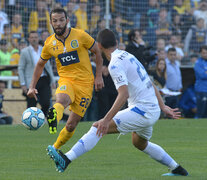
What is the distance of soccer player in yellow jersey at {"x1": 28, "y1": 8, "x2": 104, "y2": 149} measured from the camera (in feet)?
28.0

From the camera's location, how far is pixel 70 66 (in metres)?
8.80

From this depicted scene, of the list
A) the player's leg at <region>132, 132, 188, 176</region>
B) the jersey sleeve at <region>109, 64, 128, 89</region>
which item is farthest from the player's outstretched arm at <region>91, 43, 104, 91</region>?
the jersey sleeve at <region>109, 64, 128, 89</region>

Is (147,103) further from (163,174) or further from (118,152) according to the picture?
(118,152)

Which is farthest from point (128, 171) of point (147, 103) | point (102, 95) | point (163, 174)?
point (102, 95)

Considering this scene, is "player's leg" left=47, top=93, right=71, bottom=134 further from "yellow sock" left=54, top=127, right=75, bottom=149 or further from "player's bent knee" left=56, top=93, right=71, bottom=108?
"yellow sock" left=54, top=127, right=75, bottom=149

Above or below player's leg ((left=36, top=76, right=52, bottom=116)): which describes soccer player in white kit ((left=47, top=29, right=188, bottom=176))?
above

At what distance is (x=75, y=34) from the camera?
29.2 feet

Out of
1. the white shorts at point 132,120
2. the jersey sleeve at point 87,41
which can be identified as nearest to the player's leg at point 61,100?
the jersey sleeve at point 87,41

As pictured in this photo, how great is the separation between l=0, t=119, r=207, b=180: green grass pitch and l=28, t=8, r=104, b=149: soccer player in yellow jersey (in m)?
0.68

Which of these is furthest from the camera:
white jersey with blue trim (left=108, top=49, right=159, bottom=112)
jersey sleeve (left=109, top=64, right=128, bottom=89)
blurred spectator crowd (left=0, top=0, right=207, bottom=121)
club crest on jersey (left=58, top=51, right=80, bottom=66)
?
blurred spectator crowd (left=0, top=0, right=207, bottom=121)

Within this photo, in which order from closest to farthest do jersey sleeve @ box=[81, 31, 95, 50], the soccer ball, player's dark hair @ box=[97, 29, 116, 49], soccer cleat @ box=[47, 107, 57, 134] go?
1. player's dark hair @ box=[97, 29, 116, 49]
2. soccer cleat @ box=[47, 107, 57, 134]
3. the soccer ball
4. jersey sleeve @ box=[81, 31, 95, 50]

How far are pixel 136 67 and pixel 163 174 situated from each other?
1387 millimetres

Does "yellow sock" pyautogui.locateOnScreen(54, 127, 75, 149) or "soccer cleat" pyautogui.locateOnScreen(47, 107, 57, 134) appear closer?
"soccer cleat" pyautogui.locateOnScreen(47, 107, 57, 134)

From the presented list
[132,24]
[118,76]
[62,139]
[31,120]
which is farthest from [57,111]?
[132,24]
